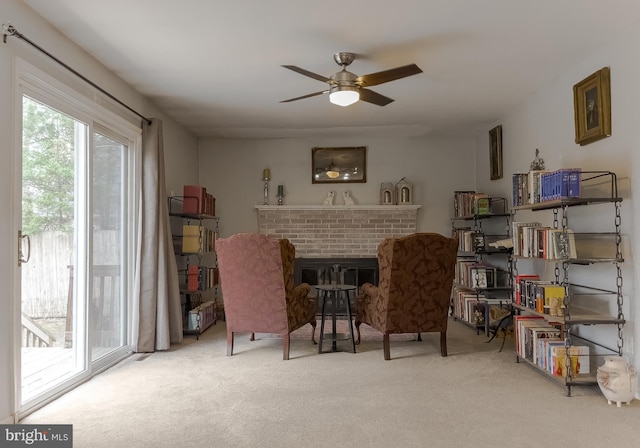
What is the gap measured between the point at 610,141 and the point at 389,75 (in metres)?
1.71

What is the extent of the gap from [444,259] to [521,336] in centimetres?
87

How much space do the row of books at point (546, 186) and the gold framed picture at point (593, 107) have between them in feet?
1.49

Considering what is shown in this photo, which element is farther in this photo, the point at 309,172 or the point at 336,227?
the point at 309,172

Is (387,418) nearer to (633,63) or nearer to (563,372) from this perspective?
(563,372)

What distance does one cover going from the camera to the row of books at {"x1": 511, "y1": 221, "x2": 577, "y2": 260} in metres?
3.31

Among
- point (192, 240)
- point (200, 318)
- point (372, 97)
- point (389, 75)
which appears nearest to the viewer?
point (389, 75)

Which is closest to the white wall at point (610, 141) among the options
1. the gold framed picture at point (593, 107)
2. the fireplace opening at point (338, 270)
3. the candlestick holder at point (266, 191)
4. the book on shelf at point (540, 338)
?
the gold framed picture at point (593, 107)

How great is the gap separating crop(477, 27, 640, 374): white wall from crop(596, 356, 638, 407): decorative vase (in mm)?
230

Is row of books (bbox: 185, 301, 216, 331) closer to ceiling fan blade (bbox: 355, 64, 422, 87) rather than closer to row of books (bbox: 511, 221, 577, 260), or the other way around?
ceiling fan blade (bbox: 355, 64, 422, 87)

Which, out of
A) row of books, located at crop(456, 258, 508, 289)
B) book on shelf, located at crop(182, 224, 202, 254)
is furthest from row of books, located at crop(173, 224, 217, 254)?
row of books, located at crop(456, 258, 508, 289)

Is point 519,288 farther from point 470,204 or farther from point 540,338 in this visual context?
point 470,204

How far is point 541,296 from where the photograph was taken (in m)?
3.50

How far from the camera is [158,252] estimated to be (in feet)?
14.5

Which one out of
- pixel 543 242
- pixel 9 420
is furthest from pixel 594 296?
pixel 9 420
